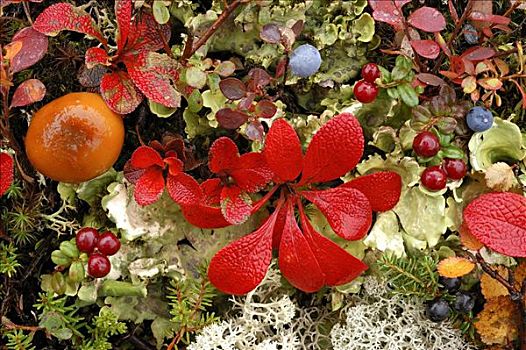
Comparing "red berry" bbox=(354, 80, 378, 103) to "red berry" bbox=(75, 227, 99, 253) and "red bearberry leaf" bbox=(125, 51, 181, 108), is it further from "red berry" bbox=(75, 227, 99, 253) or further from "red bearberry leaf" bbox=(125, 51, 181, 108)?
"red berry" bbox=(75, 227, 99, 253)

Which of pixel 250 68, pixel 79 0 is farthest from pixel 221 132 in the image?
pixel 79 0

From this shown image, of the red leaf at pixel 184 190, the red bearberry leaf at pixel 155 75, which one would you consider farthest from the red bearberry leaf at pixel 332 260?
the red bearberry leaf at pixel 155 75

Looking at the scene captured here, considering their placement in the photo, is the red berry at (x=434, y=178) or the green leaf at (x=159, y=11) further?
the red berry at (x=434, y=178)

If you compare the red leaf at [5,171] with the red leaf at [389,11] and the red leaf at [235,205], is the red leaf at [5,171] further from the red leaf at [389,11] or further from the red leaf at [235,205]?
the red leaf at [389,11]

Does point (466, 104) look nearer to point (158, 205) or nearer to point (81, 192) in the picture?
point (158, 205)

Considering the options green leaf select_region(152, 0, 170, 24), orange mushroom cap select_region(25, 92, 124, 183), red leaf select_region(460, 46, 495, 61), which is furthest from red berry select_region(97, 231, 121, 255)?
red leaf select_region(460, 46, 495, 61)

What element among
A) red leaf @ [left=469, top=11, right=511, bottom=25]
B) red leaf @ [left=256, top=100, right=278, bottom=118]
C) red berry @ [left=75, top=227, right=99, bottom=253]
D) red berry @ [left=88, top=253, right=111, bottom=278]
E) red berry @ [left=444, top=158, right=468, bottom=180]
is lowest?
red berry @ [left=88, top=253, right=111, bottom=278]

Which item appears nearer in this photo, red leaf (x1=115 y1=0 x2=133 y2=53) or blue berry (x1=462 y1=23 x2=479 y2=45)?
red leaf (x1=115 y1=0 x2=133 y2=53)
